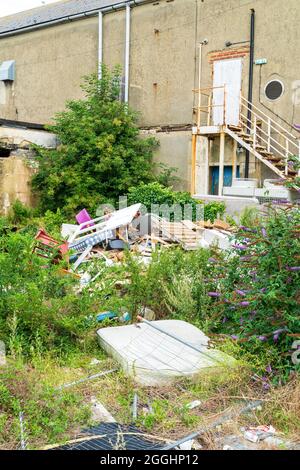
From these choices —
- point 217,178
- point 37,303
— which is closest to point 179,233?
point 217,178

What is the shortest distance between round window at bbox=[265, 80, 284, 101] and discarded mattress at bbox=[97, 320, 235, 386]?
10.4 metres

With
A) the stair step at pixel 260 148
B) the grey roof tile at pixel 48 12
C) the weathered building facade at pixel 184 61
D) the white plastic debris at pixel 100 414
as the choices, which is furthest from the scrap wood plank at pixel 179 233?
the grey roof tile at pixel 48 12

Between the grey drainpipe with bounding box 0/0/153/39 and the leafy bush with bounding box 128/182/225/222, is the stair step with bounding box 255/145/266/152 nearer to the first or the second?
the leafy bush with bounding box 128/182/225/222

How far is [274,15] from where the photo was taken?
14.4 metres

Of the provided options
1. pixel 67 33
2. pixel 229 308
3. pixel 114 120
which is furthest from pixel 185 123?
pixel 229 308

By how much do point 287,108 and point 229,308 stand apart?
33.4 feet

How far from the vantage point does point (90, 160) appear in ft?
47.9

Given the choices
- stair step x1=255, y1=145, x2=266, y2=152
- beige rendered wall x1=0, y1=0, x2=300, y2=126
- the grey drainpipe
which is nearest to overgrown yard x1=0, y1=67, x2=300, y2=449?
stair step x1=255, y1=145, x2=266, y2=152

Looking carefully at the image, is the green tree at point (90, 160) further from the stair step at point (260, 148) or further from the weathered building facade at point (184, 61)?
the stair step at point (260, 148)

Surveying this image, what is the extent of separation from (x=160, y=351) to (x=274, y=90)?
11.3 m

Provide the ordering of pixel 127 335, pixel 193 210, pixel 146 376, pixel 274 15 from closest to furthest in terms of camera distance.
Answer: pixel 146 376
pixel 127 335
pixel 193 210
pixel 274 15

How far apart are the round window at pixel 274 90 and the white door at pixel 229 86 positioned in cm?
90

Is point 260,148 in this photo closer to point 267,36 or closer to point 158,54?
point 267,36

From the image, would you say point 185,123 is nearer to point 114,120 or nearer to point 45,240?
point 114,120
